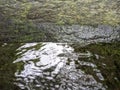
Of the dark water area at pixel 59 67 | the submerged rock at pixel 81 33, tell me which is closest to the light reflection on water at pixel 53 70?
the dark water area at pixel 59 67

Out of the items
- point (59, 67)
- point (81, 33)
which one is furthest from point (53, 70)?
point (81, 33)

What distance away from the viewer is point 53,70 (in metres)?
2.33

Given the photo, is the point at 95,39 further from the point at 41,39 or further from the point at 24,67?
the point at 24,67

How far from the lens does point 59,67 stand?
236 cm

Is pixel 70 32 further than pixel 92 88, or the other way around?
pixel 70 32

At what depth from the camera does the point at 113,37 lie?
303cm

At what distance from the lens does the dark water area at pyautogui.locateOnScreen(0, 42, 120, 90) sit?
7.41 ft

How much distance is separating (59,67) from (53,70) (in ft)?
0.17

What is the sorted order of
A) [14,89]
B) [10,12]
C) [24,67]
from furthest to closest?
1. [10,12]
2. [24,67]
3. [14,89]

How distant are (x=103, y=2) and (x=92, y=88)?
1494 mm

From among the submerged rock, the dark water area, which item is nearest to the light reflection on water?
the dark water area

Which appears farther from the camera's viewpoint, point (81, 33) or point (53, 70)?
point (81, 33)

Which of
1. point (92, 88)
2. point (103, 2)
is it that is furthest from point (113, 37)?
point (92, 88)

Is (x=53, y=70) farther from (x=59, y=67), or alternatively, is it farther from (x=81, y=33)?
(x=81, y=33)
